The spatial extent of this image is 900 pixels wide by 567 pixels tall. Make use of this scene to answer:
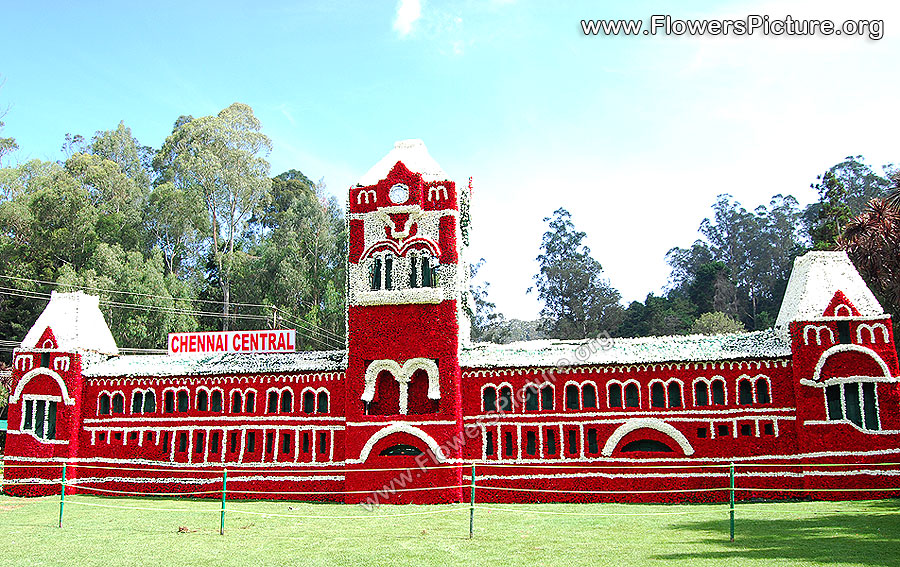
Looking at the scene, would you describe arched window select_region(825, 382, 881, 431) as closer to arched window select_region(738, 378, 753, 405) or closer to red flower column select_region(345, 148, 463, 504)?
arched window select_region(738, 378, 753, 405)

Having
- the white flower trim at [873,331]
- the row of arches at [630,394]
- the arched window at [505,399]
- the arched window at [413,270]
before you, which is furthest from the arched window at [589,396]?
the white flower trim at [873,331]

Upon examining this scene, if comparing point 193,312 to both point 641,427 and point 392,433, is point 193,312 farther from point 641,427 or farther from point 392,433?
point 641,427

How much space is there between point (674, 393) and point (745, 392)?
9.43ft

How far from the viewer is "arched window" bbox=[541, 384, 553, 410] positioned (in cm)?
3123

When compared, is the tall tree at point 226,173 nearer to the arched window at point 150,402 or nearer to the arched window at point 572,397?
the arched window at point 150,402

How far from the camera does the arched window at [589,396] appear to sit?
30781 mm

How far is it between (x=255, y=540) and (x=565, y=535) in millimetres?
8830

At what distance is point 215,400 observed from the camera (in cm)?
3428

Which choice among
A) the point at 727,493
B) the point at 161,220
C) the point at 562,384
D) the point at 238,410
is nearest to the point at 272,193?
the point at 161,220

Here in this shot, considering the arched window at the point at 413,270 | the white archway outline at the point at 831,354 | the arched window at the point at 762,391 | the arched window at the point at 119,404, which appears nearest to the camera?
the white archway outline at the point at 831,354

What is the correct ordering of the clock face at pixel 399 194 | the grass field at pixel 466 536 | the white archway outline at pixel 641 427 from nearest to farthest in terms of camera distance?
the grass field at pixel 466 536
the white archway outline at pixel 641 427
the clock face at pixel 399 194

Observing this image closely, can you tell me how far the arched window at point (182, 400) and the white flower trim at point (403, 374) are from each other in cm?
965

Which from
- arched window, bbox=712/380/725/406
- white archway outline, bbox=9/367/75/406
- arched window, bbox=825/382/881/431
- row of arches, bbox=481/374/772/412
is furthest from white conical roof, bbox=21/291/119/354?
arched window, bbox=825/382/881/431

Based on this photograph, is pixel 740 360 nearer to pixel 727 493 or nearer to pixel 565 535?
pixel 727 493
